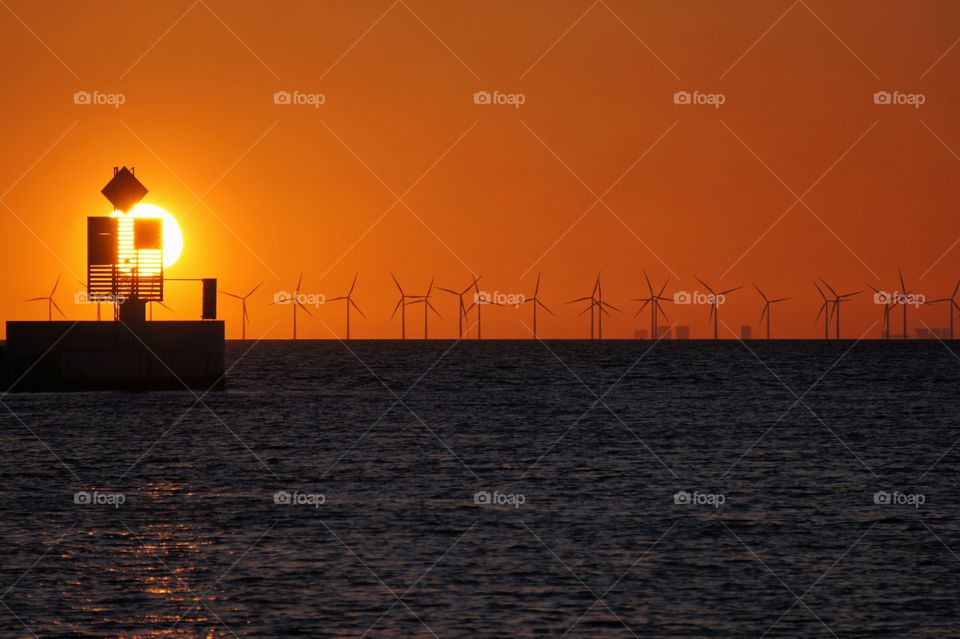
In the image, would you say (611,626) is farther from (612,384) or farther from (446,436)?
(612,384)

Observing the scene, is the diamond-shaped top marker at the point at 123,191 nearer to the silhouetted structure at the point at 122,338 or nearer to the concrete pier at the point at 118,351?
the silhouetted structure at the point at 122,338

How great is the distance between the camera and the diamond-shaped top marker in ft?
337

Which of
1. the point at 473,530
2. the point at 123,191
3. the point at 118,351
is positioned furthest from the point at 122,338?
the point at 473,530

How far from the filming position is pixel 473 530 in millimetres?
38625

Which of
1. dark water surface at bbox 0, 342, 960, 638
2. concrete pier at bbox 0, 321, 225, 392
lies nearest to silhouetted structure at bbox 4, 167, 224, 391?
concrete pier at bbox 0, 321, 225, 392

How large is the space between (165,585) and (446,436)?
4458 centimetres

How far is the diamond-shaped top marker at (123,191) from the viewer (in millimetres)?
102625

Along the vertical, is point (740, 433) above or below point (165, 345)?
below

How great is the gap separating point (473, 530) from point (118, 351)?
62.8 metres

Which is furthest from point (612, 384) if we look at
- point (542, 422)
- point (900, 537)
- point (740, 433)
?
point (900, 537)

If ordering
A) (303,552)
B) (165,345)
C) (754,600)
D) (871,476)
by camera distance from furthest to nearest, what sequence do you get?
(165,345), (871,476), (303,552), (754,600)

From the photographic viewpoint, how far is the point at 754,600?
29.7 meters

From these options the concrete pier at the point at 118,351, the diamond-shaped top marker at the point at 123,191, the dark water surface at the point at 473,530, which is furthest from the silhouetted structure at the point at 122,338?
the dark water surface at the point at 473,530

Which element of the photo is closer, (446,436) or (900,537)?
(900,537)
